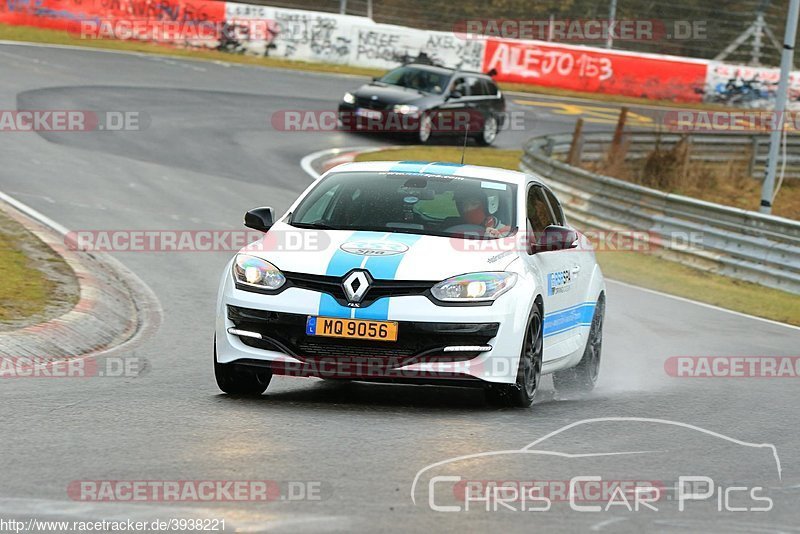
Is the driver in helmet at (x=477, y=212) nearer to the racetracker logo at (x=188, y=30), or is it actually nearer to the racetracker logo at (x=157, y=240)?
the racetracker logo at (x=157, y=240)

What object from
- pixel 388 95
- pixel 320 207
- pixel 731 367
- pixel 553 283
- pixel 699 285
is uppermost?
pixel 320 207

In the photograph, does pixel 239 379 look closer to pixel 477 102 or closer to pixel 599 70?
pixel 477 102

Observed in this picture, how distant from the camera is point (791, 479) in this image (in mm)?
7129

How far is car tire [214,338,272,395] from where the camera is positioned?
8430mm

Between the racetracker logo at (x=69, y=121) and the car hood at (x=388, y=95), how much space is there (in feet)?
15.1

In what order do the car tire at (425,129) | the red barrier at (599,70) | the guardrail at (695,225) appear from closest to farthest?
the guardrail at (695,225), the car tire at (425,129), the red barrier at (599,70)

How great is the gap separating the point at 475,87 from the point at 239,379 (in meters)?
23.2

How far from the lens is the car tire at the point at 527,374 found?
842 centimetres

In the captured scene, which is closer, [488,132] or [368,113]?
[368,113]

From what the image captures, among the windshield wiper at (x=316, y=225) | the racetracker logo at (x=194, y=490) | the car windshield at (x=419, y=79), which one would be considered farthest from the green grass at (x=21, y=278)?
the car windshield at (x=419, y=79)

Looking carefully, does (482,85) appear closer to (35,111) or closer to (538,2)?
(35,111)

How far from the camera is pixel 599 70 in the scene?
42.2 m

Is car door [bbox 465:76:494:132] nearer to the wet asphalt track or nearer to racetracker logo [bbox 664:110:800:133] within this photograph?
racetracker logo [bbox 664:110:800:133]

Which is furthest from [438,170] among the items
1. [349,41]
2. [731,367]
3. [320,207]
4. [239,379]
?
[349,41]
